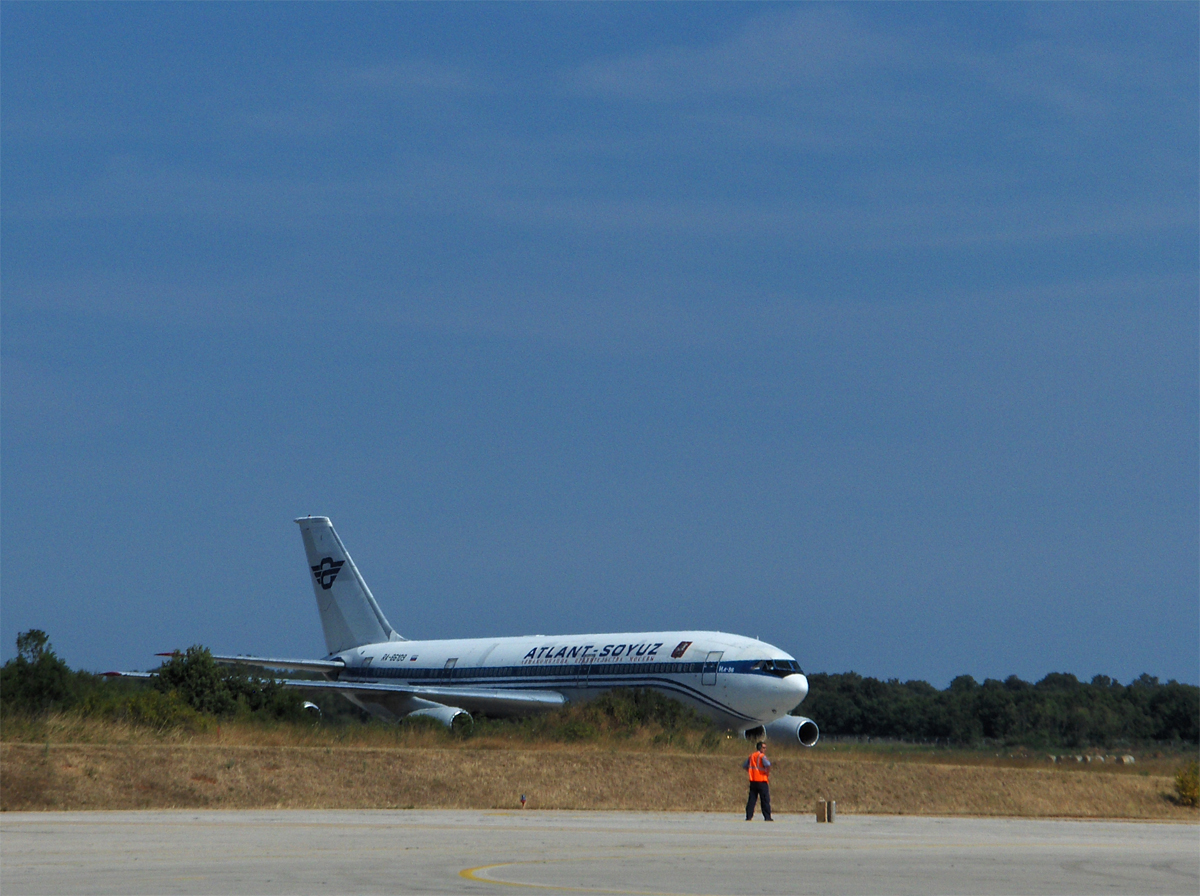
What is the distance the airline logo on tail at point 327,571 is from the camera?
6134 centimetres

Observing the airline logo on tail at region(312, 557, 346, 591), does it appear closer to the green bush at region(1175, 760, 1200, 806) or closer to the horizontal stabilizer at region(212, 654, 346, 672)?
the horizontal stabilizer at region(212, 654, 346, 672)

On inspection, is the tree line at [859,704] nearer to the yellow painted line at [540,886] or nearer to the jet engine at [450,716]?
the jet engine at [450,716]

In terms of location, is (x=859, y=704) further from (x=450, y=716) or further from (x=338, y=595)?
(x=450, y=716)

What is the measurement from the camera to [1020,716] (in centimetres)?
7469

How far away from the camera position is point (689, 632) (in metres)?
43.6

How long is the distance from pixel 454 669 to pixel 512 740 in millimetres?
15163

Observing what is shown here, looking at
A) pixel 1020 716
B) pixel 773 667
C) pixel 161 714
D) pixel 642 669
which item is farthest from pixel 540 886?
pixel 1020 716

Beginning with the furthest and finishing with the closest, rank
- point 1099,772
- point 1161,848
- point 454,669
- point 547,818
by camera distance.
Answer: point 454,669
point 1099,772
point 547,818
point 1161,848

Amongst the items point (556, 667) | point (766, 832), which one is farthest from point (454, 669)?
point (766, 832)

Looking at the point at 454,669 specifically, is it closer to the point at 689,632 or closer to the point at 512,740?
the point at 689,632

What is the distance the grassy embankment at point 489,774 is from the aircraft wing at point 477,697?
5.40 meters

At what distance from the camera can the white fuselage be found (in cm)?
4072

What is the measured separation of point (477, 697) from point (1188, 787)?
20257mm

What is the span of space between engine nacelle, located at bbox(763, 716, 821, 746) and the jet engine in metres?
8.62
